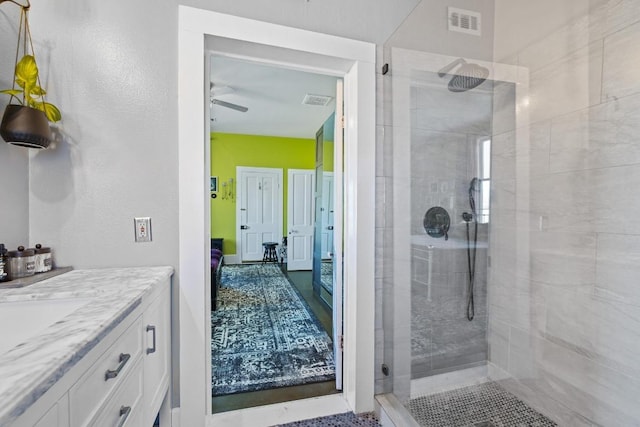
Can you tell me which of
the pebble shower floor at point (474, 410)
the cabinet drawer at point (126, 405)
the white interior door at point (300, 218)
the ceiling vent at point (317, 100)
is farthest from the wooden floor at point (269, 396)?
the white interior door at point (300, 218)

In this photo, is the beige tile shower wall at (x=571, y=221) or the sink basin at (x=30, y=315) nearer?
the sink basin at (x=30, y=315)

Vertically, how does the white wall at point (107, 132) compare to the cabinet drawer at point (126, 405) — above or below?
above

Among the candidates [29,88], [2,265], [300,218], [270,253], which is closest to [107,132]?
[29,88]

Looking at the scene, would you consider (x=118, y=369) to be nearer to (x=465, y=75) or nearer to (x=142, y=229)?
(x=142, y=229)

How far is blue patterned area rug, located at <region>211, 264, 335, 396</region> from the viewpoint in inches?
83.3

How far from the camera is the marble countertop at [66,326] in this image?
50cm

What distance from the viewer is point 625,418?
1.30 metres

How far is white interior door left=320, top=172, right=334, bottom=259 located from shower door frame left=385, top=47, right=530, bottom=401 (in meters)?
1.82

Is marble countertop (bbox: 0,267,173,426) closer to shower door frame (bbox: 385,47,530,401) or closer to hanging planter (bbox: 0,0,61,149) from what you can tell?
hanging planter (bbox: 0,0,61,149)

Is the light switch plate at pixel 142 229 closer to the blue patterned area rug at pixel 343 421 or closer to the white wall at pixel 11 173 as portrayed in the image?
the white wall at pixel 11 173

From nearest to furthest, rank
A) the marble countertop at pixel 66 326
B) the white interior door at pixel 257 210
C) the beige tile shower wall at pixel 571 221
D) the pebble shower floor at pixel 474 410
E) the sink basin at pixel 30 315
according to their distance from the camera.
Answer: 1. the marble countertop at pixel 66 326
2. the sink basin at pixel 30 315
3. the beige tile shower wall at pixel 571 221
4. the pebble shower floor at pixel 474 410
5. the white interior door at pixel 257 210

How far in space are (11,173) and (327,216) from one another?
3011mm

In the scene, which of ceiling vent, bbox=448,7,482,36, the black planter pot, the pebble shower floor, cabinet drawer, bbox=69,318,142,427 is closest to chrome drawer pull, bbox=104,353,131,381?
cabinet drawer, bbox=69,318,142,427

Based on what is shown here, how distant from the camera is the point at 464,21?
72.1 inches
